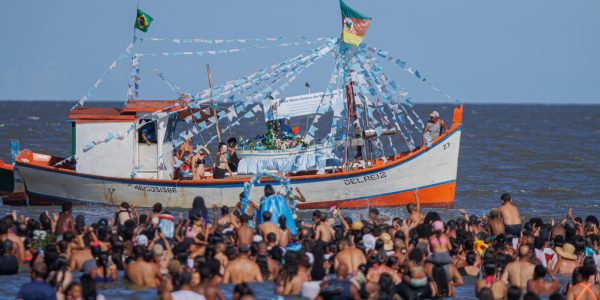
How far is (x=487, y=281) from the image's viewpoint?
16672 mm

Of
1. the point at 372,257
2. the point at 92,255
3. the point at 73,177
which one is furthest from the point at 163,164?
the point at 372,257

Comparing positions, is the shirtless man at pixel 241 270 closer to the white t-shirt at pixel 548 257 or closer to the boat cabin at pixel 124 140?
the white t-shirt at pixel 548 257

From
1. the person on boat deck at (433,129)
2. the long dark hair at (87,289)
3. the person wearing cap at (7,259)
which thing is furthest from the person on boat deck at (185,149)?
the long dark hair at (87,289)

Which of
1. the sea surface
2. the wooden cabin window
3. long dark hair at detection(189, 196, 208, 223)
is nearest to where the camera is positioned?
long dark hair at detection(189, 196, 208, 223)

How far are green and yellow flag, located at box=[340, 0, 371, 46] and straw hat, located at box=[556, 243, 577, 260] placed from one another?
30.1 feet

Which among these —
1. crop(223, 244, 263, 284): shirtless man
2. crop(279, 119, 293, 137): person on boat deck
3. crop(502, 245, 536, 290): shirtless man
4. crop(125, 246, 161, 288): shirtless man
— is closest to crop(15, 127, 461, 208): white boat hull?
crop(279, 119, 293, 137): person on boat deck

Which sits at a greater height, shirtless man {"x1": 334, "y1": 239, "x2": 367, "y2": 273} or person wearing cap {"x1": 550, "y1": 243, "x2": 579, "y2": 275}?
shirtless man {"x1": 334, "y1": 239, "x2": 367, "y2": 273}

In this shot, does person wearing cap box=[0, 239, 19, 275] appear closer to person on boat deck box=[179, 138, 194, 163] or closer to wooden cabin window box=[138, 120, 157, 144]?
wooden cabin window box=[138, 120, 157, 144]

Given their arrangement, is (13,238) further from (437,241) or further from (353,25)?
(353,25)

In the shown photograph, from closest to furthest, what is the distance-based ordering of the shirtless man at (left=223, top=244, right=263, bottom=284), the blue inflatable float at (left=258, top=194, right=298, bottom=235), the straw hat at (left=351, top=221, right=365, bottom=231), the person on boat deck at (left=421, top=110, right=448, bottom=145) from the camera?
1. the shirtless man at (left=223, top=244, right=263, bottom=284)
2. the straw hat at (left=351, top=221, right=365, bottom=231)
3. the blue inflatable float at (left=258, top=194, right=298, bottom=235)
4. the person on boat deck at (left=421, top=110, right=448, bottom=145)

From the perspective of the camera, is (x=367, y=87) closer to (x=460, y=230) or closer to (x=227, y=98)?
(x=227, y=98)

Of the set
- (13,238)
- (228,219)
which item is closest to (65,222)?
(13,238)

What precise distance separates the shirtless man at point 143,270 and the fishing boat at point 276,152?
30.4 ft

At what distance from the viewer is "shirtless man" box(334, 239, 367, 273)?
1734cm
